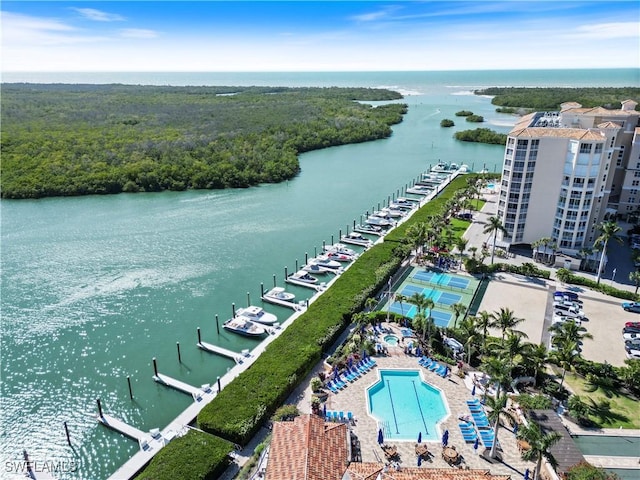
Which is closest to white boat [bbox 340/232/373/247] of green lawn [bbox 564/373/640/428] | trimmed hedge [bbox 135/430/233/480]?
green lawn [bbox 564/373/640/428]

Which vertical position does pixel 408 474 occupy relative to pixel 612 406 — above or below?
above

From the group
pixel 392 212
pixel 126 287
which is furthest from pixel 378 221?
pixel 126 287

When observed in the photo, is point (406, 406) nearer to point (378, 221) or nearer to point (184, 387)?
point (184, 387)

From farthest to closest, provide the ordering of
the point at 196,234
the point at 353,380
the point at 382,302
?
the point at 196,234 < the point at 382,302 < the point at 353,380

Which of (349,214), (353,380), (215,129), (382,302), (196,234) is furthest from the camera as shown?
(215,129)

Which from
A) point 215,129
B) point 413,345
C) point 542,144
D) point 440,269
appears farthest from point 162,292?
point 215,129

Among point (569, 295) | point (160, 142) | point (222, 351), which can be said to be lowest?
point (222, 351)

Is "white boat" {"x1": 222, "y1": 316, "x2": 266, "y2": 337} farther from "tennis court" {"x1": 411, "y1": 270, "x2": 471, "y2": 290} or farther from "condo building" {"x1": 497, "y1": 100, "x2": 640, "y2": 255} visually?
→ "condo building" {"x1": 497, "y1": 100, "x2": 640, "y2": 255}

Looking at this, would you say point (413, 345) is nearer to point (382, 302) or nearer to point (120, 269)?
point (382, 302)

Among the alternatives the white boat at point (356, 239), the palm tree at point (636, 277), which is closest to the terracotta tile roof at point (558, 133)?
the palm tree at point (636, 277)
